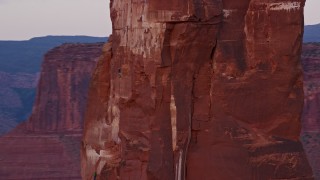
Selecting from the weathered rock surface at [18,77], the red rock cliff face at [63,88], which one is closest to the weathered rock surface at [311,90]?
the red rock cliff face at [63,88]

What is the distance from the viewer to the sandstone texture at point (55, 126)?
65.1 metres

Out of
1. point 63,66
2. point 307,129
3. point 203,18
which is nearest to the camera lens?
point 203,18

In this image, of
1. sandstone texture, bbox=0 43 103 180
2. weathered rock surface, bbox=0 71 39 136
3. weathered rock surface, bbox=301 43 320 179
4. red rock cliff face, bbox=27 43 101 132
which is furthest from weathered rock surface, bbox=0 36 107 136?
weathered rock surface, bbox=301 43 320 179

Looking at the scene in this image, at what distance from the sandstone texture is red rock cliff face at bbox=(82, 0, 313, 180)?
1870 inches

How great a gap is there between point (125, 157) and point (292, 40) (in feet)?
8.60

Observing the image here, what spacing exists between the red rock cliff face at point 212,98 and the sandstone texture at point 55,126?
47496mm

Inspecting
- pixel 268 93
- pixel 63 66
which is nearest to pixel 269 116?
pixel 268 93

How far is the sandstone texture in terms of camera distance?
65.1 metres

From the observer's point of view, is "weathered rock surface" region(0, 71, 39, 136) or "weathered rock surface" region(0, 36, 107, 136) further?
"weathered rock surface" region(0, 36, 107, 136)

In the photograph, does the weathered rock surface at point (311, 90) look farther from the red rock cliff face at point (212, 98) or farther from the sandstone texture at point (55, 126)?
the red rock cliff face at point (212, 98)

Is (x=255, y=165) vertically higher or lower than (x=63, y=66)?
higher

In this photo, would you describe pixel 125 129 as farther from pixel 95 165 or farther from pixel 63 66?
pixel 63 66

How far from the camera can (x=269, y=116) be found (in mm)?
16047

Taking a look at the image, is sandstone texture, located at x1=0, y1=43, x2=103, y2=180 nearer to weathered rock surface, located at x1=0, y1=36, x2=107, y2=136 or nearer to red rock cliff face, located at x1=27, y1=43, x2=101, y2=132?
red rock cliff face, located at x1=27, y1=43, x2=101, y2=132
